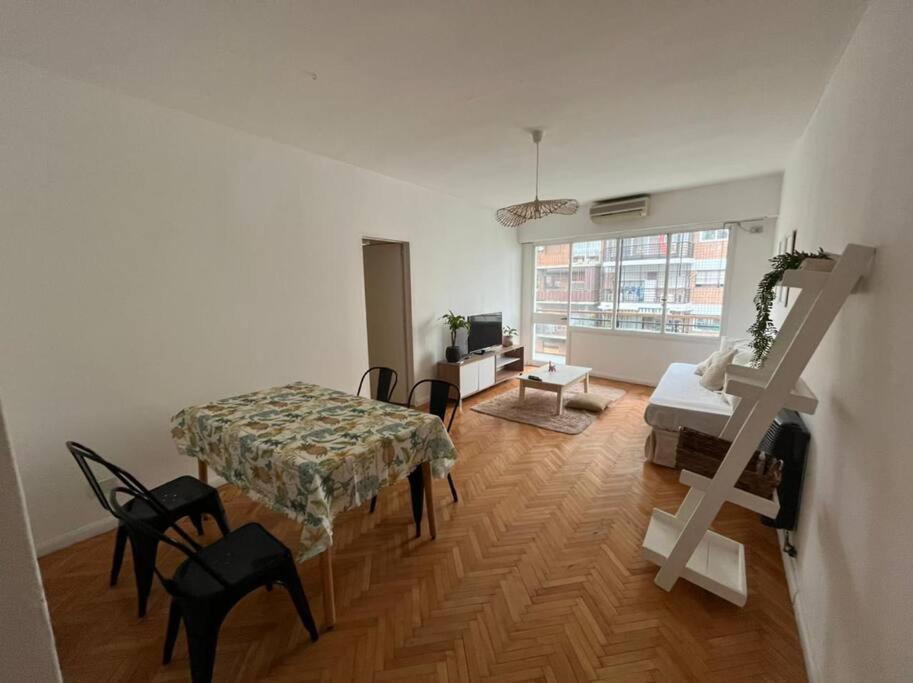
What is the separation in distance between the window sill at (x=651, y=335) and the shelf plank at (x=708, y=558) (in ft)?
10.9

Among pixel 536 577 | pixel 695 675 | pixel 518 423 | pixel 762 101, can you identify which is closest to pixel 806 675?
pixel 695 675

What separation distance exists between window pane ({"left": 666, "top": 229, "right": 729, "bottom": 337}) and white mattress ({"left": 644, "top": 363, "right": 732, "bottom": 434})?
5.85 feet

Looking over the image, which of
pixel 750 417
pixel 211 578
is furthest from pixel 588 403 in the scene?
pixel 211 578

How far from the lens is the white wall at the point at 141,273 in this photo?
1902 millimetres

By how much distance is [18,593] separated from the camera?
1.75ft

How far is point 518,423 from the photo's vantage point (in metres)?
3.88

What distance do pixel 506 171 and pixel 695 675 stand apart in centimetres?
374

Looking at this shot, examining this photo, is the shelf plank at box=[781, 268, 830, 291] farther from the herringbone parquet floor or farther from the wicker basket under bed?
the herringbone parquet floor

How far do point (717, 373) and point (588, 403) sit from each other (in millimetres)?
1286

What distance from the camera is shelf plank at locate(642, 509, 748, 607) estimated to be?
67.5 inches

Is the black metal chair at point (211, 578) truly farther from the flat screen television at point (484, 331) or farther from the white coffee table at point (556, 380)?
the flat screen television at point (484, 331)

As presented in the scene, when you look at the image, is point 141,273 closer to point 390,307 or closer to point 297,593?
point 297,593

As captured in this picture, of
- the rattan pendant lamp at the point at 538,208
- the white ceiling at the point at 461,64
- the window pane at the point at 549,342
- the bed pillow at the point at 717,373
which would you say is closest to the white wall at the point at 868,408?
the white ceiling at the point at 461,64

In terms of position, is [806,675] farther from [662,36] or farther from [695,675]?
[662,36]
